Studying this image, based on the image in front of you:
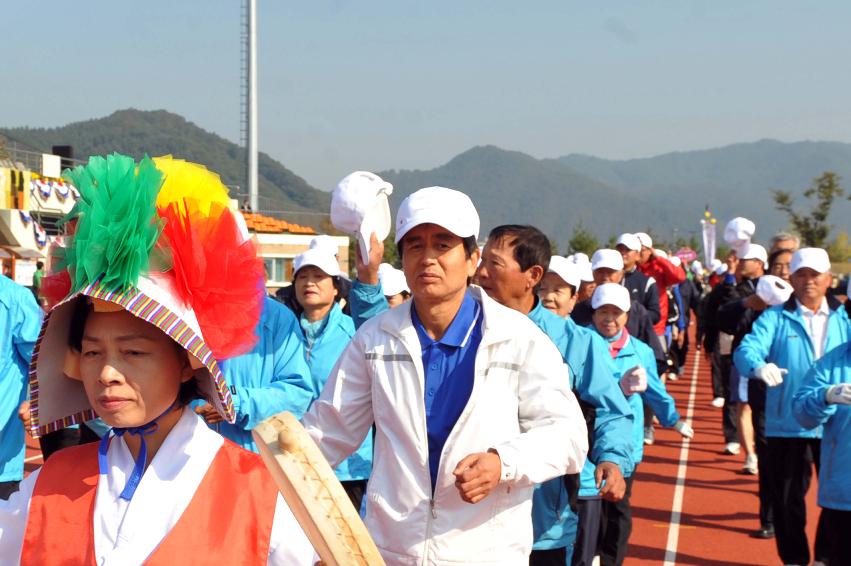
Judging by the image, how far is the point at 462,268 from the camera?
3625mm

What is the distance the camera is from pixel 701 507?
984 centimetres

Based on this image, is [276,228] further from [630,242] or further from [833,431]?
[833,431]

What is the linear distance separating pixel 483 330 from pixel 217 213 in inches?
49.1

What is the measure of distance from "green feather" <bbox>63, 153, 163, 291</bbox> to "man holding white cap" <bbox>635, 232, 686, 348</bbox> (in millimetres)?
10183

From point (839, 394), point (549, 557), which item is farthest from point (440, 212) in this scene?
point (839, 394)

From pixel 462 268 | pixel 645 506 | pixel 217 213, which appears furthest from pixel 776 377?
pixel 217 213

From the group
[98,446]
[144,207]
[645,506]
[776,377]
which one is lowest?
[645,506]

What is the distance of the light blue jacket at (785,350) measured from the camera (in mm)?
7242

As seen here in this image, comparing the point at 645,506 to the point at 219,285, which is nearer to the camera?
the point at 219,285

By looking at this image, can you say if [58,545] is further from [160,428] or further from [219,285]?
[219,285]

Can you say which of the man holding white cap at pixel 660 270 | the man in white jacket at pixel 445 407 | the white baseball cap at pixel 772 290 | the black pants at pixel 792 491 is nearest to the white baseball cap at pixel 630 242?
the man holding white cap at pixel 660 270

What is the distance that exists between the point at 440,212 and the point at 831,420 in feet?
12.1

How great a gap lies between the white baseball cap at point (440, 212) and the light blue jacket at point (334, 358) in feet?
7.84

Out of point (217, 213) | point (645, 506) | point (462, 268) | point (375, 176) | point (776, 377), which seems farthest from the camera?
point (645, 506)
